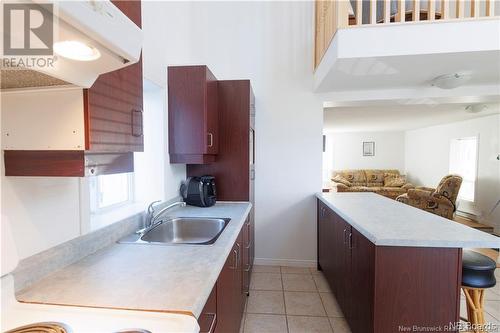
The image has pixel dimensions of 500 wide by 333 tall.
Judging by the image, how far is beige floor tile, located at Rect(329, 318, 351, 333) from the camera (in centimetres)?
189

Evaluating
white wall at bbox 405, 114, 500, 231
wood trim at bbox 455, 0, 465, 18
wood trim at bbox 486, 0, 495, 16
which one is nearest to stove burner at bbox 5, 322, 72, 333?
wood trim at bbox 455, 0, 465, 18

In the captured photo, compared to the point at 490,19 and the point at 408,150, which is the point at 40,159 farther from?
the point at 408,150

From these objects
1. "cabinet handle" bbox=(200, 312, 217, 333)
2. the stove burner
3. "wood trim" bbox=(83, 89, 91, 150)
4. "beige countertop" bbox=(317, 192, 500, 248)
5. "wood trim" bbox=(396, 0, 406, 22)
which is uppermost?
"wood trim" bbox=(396, 0, 406, 22)

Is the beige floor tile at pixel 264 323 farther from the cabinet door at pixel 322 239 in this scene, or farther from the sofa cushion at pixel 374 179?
the sofa cushion at pixel 374 179

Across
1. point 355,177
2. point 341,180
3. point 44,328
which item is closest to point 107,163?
point 44,328

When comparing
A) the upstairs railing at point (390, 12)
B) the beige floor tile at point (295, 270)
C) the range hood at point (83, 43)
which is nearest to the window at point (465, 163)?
the upstairs railing at point (390, 12)

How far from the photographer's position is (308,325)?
1.96m

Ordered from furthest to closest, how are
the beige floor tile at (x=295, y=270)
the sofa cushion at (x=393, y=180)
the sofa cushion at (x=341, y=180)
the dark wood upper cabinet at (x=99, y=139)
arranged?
the sofa cushion at (x=393, y=180)
the sofa cushion at (x=341, y=180)
the beige floor tile at (x=295, y=270)
the dark wood upper cabinet at (x=99, y=139)

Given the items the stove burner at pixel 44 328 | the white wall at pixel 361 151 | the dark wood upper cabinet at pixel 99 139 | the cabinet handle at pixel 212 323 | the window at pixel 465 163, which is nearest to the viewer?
the stove burner at pixel 44 328

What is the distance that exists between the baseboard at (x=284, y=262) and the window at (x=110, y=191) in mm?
1771

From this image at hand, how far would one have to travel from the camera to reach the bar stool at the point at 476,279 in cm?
144

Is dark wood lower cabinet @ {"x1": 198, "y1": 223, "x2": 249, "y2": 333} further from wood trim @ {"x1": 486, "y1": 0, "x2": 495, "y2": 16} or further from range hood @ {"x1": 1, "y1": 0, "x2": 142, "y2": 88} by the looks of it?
wood trim @ {"x1": 486, "y1": 0, "x2": 495, "y2": 16}

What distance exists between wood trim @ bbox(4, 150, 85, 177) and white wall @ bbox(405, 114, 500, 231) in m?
6.40

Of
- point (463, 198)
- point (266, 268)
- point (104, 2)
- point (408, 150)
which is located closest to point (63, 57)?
point (104, 2)
